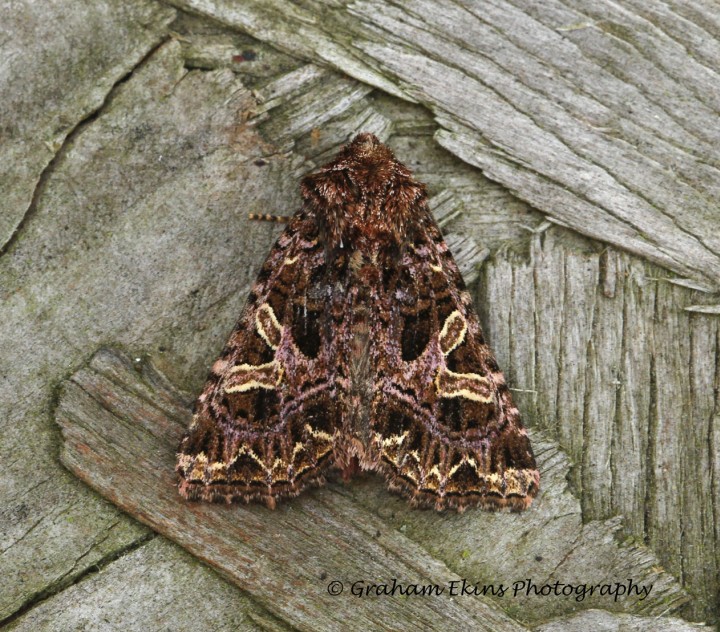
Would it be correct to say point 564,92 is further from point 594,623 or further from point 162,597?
point 162,597

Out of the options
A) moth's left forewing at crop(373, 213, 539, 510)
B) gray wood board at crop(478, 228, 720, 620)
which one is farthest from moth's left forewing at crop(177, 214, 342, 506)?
gray wood board at crop(478, 228, 720, 620)

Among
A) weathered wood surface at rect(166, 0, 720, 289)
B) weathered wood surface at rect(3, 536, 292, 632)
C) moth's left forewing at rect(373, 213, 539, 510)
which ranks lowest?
weathered wood surface at rect(3, 536, 292, 632)

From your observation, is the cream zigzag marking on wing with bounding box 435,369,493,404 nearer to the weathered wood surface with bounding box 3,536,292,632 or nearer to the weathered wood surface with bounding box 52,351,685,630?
the weathered wood surface with bounding box 52,351,685,630

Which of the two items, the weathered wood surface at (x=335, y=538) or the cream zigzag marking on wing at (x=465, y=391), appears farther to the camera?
the cream zigzag marking on wing at (x=465, y=391)

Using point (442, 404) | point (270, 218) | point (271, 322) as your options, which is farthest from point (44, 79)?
point (442, 404)

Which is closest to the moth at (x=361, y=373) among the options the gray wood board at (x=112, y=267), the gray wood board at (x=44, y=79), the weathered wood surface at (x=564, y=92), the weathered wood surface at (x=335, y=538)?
the weathered wood surface at (x=335, y=538)

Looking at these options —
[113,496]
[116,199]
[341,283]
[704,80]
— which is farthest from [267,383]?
[704,80]

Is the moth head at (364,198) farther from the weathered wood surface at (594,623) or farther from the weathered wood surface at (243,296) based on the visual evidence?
the weathered wood surface at (594,623)
